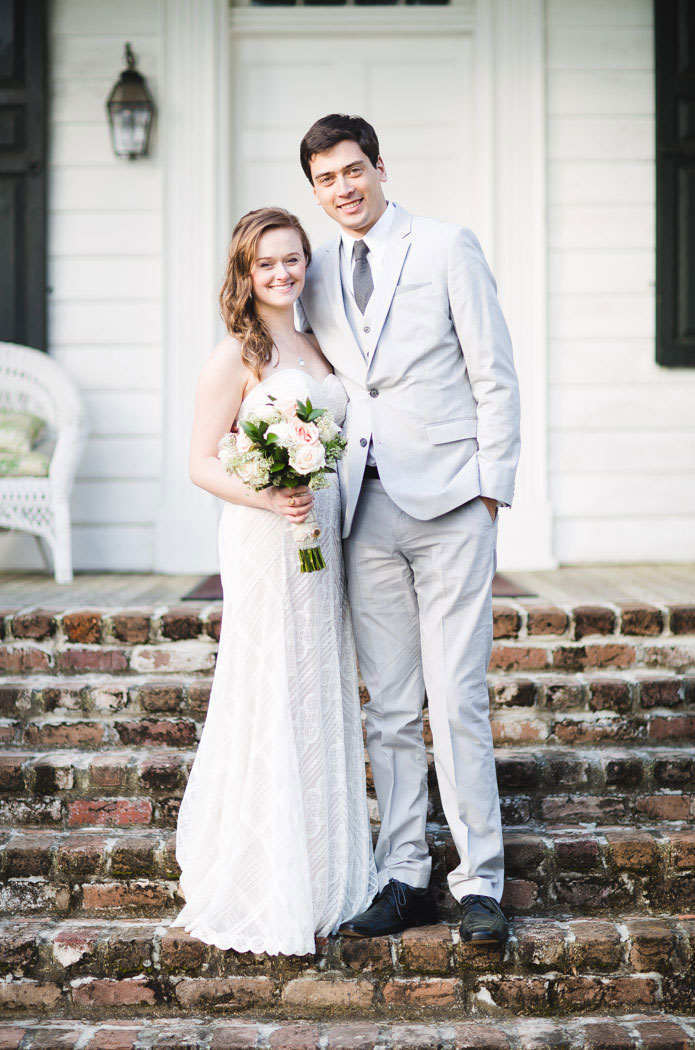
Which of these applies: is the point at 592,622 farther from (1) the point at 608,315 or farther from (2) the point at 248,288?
(1) the point at 608,315


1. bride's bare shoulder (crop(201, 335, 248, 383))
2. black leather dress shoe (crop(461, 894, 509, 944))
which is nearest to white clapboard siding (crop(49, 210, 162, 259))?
bride's bare shoulder (crop(201, 335, 248, 383))

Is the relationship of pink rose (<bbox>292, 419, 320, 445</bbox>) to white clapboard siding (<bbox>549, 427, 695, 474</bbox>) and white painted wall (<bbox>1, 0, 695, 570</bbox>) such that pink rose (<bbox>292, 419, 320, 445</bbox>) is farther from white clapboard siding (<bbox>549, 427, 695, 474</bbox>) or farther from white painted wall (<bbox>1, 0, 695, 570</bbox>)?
white clapboard siding (<bbox>549, 427, 695, 474</bbox>)

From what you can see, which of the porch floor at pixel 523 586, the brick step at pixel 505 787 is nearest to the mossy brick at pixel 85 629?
the porch floor at pixel 523 586

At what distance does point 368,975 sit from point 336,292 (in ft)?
5.75

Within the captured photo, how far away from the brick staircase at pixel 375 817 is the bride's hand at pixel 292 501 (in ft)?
3.51

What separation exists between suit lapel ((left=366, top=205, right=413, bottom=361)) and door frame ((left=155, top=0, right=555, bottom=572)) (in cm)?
263

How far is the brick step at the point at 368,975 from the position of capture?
2.57 metres

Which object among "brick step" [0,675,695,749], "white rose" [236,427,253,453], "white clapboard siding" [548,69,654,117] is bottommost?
"brick step" [0,675,695,749]

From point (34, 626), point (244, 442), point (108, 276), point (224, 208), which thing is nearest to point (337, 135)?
point (244, 442)

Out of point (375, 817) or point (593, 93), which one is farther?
point (593, 93)

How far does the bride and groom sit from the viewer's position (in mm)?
2604

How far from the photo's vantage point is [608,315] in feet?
17.3

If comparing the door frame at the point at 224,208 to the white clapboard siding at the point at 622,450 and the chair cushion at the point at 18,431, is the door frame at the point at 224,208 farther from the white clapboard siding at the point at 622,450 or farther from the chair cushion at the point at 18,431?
the chair cushion at the point at 18,431

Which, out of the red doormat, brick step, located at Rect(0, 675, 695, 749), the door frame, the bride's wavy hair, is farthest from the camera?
the door frame
